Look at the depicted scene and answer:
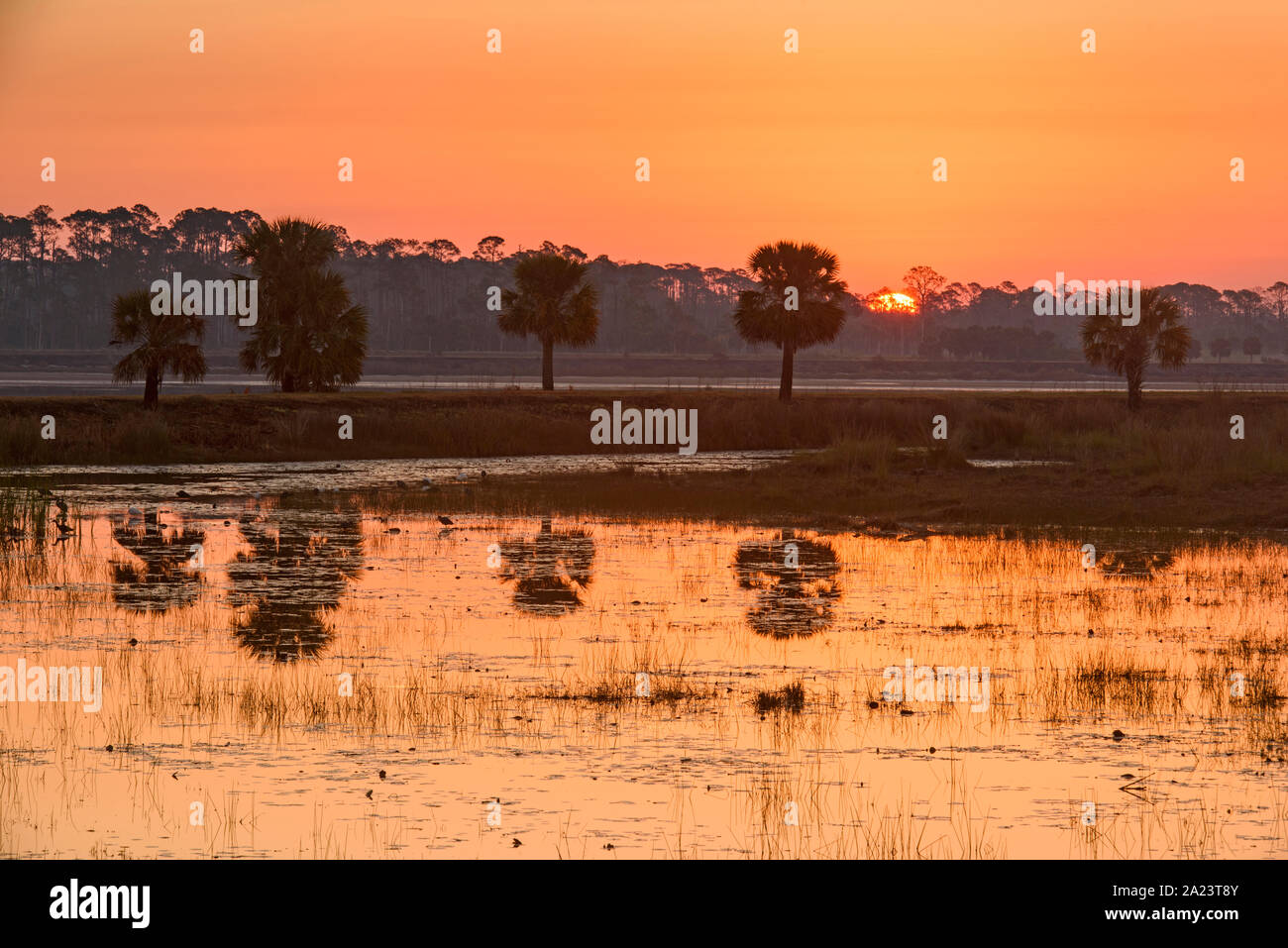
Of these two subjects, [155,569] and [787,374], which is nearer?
[155,569]

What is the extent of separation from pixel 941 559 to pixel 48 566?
1382 centimetres

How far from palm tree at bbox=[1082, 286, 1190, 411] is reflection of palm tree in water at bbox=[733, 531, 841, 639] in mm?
35292

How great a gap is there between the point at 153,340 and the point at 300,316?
35.1ft

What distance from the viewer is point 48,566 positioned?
21.6 metres

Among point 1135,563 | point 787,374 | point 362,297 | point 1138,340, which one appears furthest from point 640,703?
point 362,297

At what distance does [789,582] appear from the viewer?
2094 centimetres

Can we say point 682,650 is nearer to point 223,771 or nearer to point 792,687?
point 792,687

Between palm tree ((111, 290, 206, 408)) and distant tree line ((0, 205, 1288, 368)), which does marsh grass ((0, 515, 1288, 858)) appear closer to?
palm tree ((111, 290, 206, 408))

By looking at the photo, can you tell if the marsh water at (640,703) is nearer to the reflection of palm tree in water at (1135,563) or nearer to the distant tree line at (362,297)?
the reflection of palm tree in water at (1135,563)

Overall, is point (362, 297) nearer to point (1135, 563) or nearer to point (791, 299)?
point (791, 299)

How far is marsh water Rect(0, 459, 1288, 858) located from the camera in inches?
371

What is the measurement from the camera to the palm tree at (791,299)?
207 ft

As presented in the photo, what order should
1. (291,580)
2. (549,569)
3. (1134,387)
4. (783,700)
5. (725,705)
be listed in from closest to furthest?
(725,705)
(783,700)
(291,580)
(549,569)
(1134,387)

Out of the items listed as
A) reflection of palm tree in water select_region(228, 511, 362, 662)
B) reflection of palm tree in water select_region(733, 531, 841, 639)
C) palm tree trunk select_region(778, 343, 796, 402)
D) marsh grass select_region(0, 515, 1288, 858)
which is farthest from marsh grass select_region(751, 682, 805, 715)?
palm tree trunk select_region(778, 343, 796, 402)
